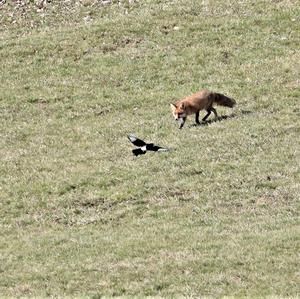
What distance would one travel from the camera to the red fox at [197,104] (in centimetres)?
2261

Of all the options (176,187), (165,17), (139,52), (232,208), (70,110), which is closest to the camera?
(232,208)

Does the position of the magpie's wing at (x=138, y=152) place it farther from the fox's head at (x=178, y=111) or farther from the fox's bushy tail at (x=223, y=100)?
the fox's bushy tail at (x=223, y=100)

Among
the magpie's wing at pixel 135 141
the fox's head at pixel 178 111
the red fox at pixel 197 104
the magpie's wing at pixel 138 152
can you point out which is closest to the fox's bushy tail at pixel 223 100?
the red fox at pixel 197 104

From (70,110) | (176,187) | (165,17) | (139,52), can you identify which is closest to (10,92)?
(70,110)

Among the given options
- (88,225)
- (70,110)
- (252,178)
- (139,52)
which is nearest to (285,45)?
(139,52)

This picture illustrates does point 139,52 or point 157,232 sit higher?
point 157,232

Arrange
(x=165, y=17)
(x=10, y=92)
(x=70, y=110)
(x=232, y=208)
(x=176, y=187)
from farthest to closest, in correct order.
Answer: (x=165, y=17), (x=10, y=92), (x=70, y=110), (x=176, y=187), (x=232, y=208)

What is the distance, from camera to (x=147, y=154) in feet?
70.3

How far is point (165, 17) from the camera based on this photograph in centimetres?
3219

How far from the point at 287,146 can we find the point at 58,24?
14.8 meters

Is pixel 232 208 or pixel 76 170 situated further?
pixel 76 170

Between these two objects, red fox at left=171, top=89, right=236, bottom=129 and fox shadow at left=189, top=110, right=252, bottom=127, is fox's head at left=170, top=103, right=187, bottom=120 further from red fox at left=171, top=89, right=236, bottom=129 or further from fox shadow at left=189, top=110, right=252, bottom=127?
fox shadow at left=189, top=110, right=252, bottom=127

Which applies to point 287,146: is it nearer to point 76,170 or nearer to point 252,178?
point 252,178

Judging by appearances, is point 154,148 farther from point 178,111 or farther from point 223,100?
point 223,100
